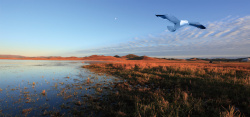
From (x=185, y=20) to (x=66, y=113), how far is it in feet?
19.6

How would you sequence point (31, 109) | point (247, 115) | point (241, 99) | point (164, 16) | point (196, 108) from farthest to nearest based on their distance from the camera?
point (241, 99)
point (31, 109)
point (196, 108)
point (247, 115)
point (164, 16)

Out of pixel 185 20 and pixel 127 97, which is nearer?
pixel 185 20

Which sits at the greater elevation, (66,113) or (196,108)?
(196,108)

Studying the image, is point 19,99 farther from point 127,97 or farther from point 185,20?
point 185,20

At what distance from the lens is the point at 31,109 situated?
4.97 meters

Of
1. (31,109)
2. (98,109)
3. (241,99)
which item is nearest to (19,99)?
(31,109)

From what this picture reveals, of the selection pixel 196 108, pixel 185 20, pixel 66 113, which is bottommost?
pixel 66 113

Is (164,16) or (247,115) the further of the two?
→ (247,115)

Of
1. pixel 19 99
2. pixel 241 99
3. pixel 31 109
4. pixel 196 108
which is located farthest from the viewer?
pixel 19 99

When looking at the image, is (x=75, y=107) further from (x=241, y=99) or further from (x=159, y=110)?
(x=241, y=99)

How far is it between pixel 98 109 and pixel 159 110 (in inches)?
111

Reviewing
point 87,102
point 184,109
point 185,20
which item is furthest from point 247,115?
point 87,102

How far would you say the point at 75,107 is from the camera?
5215 millimetres

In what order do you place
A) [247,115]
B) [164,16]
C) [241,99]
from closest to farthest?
[164,16], [247,115], [241,99]
